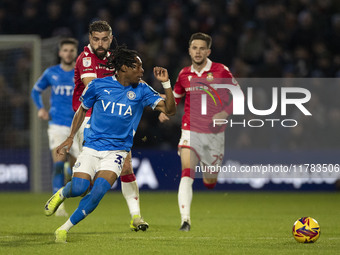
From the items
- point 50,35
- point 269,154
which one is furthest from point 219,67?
point 50,35

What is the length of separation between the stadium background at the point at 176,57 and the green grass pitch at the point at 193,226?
856 mm

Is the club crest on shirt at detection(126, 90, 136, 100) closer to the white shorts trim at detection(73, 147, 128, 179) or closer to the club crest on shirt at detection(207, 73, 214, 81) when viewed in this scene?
the white shorts trim at detection(73, 147, 128, 179)

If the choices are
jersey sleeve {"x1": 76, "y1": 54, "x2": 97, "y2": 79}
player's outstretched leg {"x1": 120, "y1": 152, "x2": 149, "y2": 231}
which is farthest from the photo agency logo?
jersey sleeve {"x1": 76, "y1": 54, "x2": 97, "y2": 79}

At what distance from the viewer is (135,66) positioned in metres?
8.09

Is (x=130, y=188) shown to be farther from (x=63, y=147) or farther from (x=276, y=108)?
(x=276, y=108)

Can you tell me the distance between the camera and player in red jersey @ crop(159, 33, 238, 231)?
→ 31.4 feet

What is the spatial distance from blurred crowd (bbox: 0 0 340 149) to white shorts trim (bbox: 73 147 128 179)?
7.67m

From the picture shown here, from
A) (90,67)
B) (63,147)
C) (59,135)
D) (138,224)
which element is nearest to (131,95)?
(63,147)

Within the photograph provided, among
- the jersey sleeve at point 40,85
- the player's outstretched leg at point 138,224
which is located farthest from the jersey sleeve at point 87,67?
the jersey sleeve at point 40,85

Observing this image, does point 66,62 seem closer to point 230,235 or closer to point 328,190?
point 230,235

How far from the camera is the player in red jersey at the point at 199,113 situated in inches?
377

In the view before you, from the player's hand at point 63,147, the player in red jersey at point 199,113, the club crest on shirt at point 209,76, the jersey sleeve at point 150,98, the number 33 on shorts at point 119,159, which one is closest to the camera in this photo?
the player's hand at point 63,147

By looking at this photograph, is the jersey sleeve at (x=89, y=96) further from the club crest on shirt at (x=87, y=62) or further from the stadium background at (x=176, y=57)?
the stadium background at (x=176, y=57)

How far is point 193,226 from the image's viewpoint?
9695 mm
